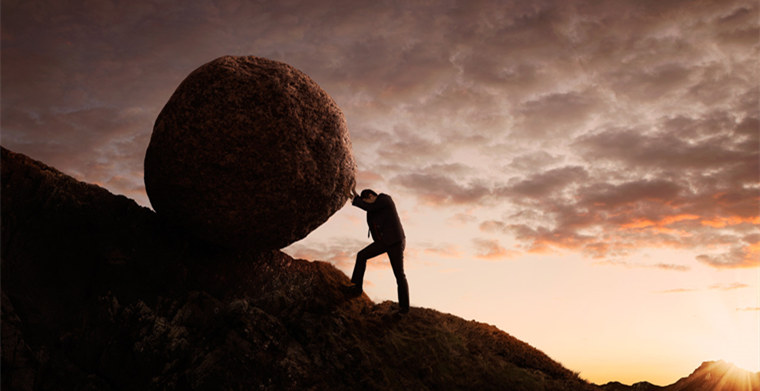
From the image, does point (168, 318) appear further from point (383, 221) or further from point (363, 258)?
point (383, 221)

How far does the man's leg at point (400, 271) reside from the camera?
464 inches

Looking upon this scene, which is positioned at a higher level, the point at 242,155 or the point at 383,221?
the point at 242,155

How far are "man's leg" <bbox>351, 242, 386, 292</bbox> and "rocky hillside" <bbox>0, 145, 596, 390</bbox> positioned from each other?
55 cm

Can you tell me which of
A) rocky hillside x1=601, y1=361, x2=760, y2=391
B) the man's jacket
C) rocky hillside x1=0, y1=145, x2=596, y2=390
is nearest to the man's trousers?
the man's jacket

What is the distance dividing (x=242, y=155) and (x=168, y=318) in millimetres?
3336

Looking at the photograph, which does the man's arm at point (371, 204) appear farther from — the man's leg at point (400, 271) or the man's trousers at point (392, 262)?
the man's leg at point (400, 271)

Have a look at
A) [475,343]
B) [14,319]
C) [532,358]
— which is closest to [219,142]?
[14,319]

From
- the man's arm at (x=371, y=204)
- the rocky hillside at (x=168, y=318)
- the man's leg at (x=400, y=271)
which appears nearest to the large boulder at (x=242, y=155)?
the rocky hillside at (x=168, y=318)

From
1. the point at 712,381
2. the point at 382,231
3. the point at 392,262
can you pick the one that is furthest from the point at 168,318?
the point at 712,381

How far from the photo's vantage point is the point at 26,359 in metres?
8.41

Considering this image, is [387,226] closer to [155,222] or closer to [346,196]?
[346,196]

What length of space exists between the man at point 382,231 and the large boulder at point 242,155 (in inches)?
50.9

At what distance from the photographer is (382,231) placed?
38.4 feet

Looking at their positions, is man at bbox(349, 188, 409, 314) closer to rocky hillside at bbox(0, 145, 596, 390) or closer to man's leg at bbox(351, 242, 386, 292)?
man's leg at bbox(351, 242, 386, 292)
